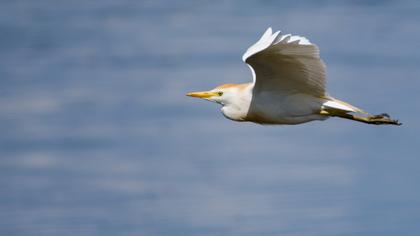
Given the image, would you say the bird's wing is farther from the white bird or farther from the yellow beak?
the yellow beak

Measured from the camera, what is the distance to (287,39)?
15695mm

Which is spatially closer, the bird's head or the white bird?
the white bird

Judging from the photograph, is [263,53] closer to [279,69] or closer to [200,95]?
[279,69]

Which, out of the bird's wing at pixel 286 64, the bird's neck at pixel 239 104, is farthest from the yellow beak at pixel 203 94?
the bird's wing at pixel 286 64

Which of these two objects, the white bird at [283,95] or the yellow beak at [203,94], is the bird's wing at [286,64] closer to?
the white bird at [283,95]

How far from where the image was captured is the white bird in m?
16.4

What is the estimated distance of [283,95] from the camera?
17172 millimetres

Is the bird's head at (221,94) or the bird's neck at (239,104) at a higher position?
the bird's head at (221,94)

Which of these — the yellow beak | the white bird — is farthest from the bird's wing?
the yellow beak

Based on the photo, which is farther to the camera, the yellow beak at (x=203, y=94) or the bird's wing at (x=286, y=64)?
the yellow beak at (x=203, y=94)

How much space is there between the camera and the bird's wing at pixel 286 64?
15852 millimetres

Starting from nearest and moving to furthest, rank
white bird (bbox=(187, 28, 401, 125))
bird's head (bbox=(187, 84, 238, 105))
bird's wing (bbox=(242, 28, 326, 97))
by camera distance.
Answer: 1. bird's wing (bbox=(242, 28, 326, 97))
2. white bird (bbox=(187, 28, 401, 125))
3. bird's head (bbox=(187, 84, 238, 105))

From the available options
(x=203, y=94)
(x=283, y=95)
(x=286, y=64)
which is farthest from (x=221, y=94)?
(x=286, y=64)

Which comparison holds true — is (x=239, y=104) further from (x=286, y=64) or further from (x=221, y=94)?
(x=286, y=64)
